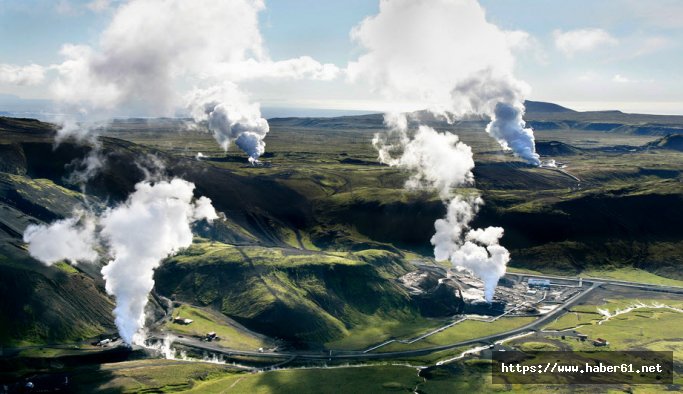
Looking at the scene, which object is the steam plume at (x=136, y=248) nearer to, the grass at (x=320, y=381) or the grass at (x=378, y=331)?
the grass at (x=320, y=381)

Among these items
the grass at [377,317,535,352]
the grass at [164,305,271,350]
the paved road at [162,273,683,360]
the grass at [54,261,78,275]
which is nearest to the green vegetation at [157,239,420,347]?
the grass at [164,305,271,350]

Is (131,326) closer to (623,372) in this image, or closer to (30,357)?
(30,357)

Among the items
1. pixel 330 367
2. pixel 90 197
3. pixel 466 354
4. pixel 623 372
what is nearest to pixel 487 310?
pixel 466 354

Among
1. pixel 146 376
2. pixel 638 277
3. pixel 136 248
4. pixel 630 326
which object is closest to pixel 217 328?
pixel 136 248

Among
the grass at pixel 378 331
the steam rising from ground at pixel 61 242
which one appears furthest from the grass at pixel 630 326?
the steam rising from ground at pixel 61 242

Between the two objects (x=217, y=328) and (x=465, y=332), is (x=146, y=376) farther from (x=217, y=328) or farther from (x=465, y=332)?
(x=465, y=332)

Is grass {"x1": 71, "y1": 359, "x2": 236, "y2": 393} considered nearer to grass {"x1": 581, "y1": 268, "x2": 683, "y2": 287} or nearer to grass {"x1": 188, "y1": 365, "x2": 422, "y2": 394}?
grass {"x1": 188, "y1": 365, "x2": 422, "y2": 394}
